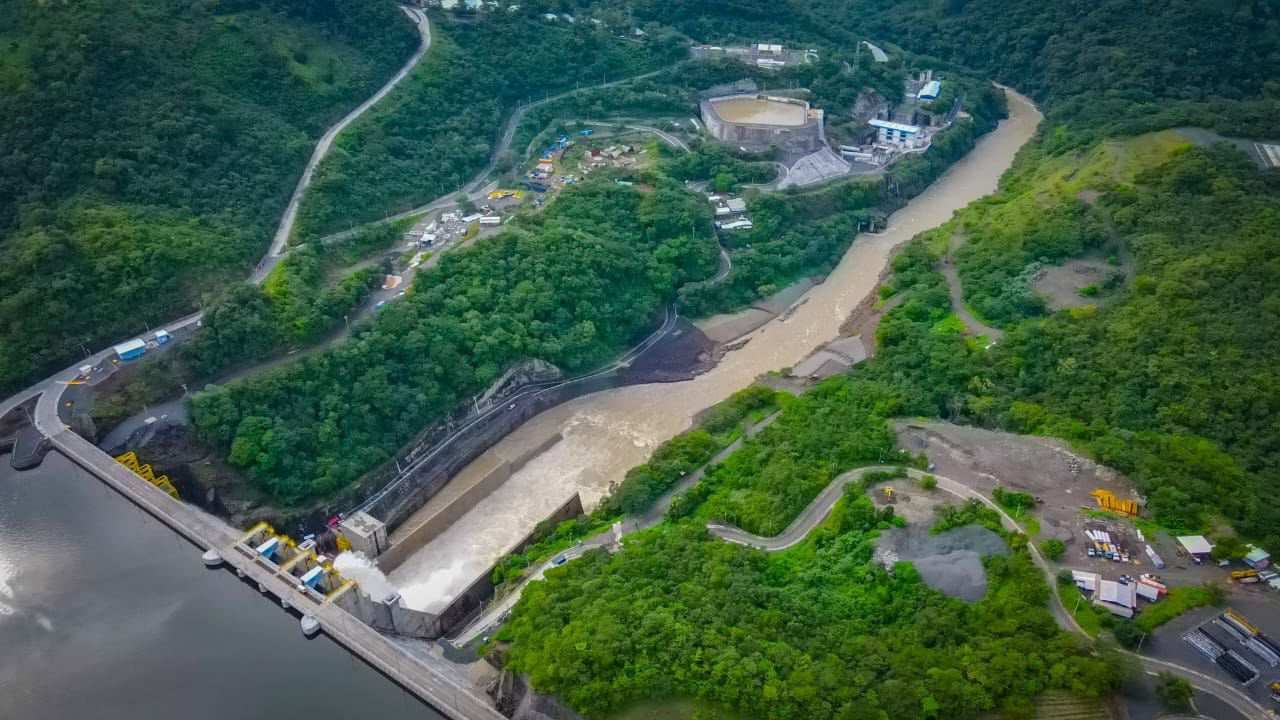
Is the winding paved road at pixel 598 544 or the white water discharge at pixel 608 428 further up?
the winding paved road at pixel 598 544

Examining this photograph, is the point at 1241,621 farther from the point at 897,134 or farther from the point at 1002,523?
the point at 897,134

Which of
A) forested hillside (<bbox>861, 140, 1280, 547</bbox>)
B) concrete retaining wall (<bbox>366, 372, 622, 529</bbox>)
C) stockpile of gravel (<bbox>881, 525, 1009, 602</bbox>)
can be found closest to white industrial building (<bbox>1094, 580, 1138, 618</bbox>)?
stockpile of gravel (<bbox>881, 525, 1009, 602</bbox>)

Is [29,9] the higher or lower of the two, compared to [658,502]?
higher

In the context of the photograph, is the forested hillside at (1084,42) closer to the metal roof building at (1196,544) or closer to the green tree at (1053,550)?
the metal roof building at (1196,544)

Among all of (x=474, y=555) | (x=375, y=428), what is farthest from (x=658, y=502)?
(x=375, y=428)

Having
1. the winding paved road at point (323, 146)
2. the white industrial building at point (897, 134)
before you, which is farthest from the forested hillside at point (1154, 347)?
the winding paved road at point (323, 146)

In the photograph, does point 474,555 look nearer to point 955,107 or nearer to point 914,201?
point 914,201
